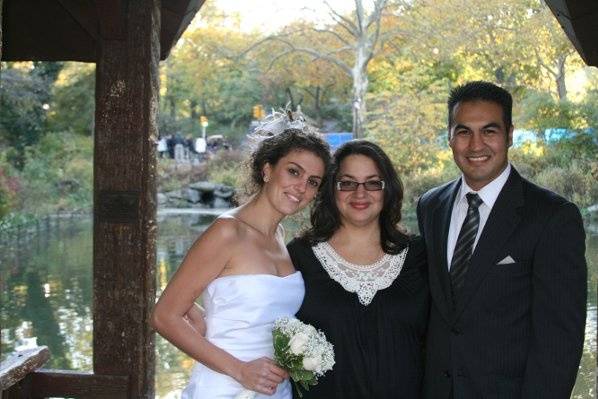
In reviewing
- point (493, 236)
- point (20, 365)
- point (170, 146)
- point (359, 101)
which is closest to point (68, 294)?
point (20, 365)

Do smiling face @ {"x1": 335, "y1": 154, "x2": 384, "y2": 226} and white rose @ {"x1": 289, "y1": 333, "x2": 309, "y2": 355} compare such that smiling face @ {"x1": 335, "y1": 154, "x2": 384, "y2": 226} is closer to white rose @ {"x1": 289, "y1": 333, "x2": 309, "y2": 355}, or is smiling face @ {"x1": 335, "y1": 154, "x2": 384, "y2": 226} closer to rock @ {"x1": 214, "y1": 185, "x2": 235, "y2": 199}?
white rose @ {"x1": 289, "y1": 333, "x2": 309, "y2": 355}

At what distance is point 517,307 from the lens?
2.99 metres

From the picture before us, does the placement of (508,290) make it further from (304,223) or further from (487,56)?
(487,56)

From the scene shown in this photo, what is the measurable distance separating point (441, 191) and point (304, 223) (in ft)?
2.40

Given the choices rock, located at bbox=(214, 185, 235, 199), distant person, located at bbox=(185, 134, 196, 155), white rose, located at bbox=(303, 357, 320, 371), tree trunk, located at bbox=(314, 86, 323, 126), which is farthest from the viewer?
distant person, located at bbox=(185, 134, 196, 155)

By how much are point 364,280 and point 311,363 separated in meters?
0.46

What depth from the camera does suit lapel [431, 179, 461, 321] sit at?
124 inches

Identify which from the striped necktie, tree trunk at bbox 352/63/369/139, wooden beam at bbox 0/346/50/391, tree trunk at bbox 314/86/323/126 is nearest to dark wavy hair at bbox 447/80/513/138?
the striped necktie

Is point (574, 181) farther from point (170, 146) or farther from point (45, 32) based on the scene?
point (170, 146)

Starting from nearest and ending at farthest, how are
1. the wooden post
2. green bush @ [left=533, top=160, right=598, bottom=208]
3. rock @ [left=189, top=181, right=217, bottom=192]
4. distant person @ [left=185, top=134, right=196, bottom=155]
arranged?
1. the wooden post
2. green bush @ [left=533, top=160, right=598, bottom=208]
3. rock @ [left=189, top=181, right=217, bottom=192]
4. distant person @ [left=185, top=134, right=196, bottom=155]

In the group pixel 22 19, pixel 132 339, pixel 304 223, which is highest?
pixel 22 19

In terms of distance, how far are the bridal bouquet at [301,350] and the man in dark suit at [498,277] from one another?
0.43 metres

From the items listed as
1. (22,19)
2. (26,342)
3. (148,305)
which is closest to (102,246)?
(148,305)

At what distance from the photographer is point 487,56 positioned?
22500 millimetres
